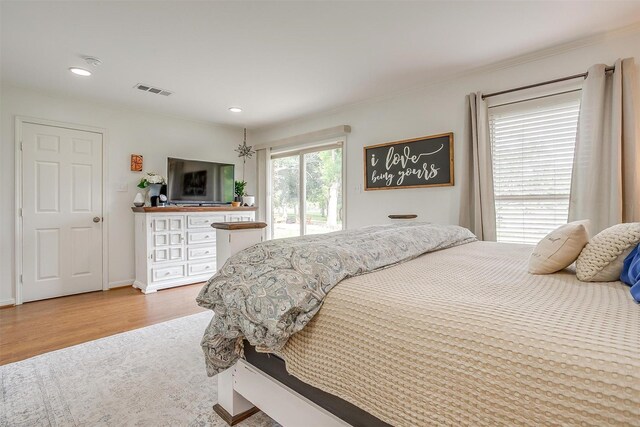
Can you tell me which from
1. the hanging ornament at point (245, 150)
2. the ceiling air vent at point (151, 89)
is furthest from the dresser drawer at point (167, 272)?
the ceiling air vent at point (151, 89)

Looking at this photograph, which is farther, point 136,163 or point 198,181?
point 198,181

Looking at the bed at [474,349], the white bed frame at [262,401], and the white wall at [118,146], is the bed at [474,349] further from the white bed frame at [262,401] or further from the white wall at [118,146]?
the white wall at [118,146]

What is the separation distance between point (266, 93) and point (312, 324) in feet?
10.5

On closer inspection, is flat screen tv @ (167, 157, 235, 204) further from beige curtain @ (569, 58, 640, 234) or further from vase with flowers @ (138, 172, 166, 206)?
beige curtain @ (569, 58, 640, 234)

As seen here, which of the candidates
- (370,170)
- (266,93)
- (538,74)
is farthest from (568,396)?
(266,93)

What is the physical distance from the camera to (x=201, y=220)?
4387 mm

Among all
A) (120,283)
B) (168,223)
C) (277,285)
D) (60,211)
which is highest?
(60,211)

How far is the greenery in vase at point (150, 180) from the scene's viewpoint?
419 centimetres

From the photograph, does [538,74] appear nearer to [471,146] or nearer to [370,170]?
[471,146]

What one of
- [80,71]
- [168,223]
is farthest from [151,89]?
[168,223]

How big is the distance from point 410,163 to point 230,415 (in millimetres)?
2898

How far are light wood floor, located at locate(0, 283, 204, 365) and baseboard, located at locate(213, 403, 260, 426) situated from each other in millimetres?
1590

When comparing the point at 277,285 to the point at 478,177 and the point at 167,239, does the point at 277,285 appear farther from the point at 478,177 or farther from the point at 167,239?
the point at 167,239

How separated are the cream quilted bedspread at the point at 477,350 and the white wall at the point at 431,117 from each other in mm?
2223
